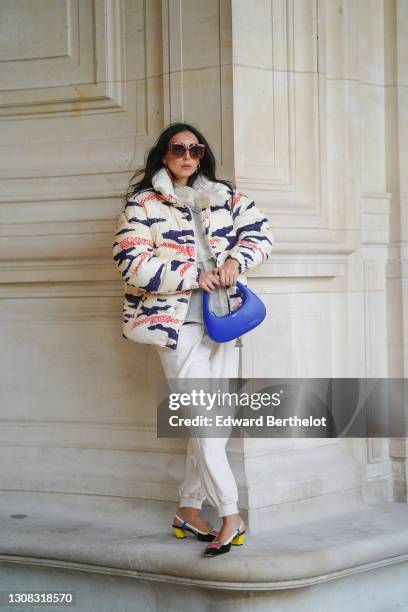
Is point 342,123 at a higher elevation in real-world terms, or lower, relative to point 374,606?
higher

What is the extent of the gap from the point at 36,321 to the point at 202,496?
4.66 ft

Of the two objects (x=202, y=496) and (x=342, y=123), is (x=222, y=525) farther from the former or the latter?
(x=342, y=123)

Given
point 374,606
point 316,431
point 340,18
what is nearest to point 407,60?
point 340,18

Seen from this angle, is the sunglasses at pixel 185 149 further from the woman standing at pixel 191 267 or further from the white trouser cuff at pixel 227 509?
the white trouser cuff at pixel 227 509

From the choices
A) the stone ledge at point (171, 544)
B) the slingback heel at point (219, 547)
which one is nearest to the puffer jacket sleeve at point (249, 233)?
the slingback heel at point (219, 547)

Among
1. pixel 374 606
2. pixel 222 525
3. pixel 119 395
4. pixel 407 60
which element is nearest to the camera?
pixel 222 525

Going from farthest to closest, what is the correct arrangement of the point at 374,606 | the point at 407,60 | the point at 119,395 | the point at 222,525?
the point at 407,60 → the point at 119,395 → the point at 374,606 → the point at 222,525

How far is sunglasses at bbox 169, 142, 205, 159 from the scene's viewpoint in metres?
4.65

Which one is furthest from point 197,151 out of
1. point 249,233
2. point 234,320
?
point 234,320

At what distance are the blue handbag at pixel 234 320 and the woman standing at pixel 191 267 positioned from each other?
82mm

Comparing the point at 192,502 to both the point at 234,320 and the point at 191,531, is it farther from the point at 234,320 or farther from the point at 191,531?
the point at 234,320

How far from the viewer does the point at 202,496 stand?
4820 millimetres

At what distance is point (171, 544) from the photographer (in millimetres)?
4762

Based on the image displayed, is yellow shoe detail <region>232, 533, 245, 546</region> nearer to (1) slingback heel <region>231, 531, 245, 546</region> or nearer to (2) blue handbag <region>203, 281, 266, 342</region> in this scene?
(1) slingback heel <region>231, 531, 245, 546</region>
